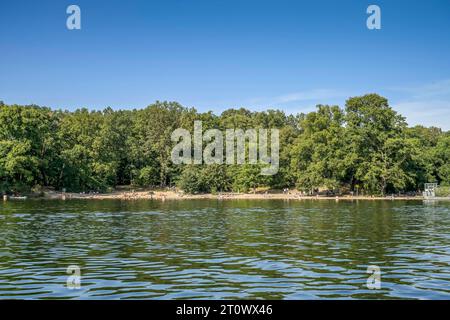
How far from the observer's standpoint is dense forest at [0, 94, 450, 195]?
89500mm

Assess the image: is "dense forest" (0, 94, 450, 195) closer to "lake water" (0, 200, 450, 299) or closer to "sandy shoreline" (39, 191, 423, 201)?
"sandy shoreline" (39, 191, 423, 201)

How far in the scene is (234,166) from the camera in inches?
4158

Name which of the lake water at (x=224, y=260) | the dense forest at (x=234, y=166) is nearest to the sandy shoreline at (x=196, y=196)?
the dense forest at (x=234, y=166)

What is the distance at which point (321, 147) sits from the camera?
304 ft

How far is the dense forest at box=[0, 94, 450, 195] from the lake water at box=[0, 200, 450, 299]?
174 feet

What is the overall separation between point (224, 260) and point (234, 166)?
8327 cm

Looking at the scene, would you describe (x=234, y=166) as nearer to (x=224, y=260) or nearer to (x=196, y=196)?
(x=196, y=196)

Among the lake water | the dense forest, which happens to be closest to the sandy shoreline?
the dense forest

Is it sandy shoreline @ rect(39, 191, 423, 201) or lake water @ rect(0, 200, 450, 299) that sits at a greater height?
sandy shoreline @ rect(39, 191, 423, 201)

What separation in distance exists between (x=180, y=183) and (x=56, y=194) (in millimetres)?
24906

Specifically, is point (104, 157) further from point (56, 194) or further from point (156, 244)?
point (156, 244)
